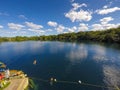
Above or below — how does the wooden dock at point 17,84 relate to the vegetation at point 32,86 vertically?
above

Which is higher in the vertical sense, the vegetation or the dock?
the dock

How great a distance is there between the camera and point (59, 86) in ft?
92.7

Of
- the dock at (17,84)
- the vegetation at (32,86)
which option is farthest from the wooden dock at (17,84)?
the vegetation at (32,86)

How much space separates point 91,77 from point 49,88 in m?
11.7

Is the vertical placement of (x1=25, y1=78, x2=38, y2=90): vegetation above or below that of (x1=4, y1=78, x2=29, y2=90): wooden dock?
below

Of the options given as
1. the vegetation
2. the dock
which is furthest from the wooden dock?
the vegetation

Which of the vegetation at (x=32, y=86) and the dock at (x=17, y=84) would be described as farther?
the vegetation at (x=32, y=86)

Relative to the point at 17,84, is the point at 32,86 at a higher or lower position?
lower

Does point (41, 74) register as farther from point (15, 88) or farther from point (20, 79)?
point (15, 88)

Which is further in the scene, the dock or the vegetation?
the vegetation

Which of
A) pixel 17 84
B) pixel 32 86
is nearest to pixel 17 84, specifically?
pixel 17 84

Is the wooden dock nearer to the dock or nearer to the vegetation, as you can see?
the dock

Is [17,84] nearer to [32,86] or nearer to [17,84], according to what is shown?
[17,84]

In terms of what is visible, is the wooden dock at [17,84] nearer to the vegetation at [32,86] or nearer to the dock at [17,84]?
the dock at [17,84]
